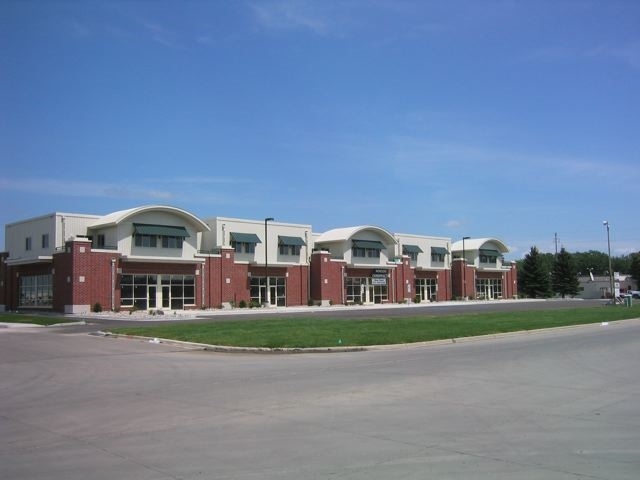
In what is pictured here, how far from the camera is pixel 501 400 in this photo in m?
10.4

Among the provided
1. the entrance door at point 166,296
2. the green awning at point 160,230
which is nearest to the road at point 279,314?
the entrance door at point 166,296

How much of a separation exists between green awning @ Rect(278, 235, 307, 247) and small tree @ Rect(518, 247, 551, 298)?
5075cm

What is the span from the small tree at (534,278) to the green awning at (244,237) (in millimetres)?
56717

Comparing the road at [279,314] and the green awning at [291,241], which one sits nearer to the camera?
the road at [279,314]

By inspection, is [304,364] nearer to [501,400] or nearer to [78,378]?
[78,378]

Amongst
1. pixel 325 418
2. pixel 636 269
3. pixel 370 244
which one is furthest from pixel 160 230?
pixel 636 269

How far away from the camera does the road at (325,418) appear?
21.5 ft

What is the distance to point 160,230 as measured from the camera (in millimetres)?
49875

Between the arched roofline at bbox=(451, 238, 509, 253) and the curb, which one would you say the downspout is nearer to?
the curb

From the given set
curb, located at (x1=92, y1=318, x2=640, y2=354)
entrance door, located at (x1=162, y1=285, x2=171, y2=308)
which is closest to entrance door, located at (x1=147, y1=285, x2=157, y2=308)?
entrance door, located at (x1=162, y1=285, x2=171, y2=308)

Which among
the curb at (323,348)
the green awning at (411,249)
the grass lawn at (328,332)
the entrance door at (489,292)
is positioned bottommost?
the curb at (323,348)

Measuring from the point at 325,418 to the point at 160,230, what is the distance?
42966 mm

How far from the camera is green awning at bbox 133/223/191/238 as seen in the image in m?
48.7

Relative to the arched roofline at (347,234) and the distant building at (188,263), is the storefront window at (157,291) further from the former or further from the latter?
the arched roofline at (347,234)
